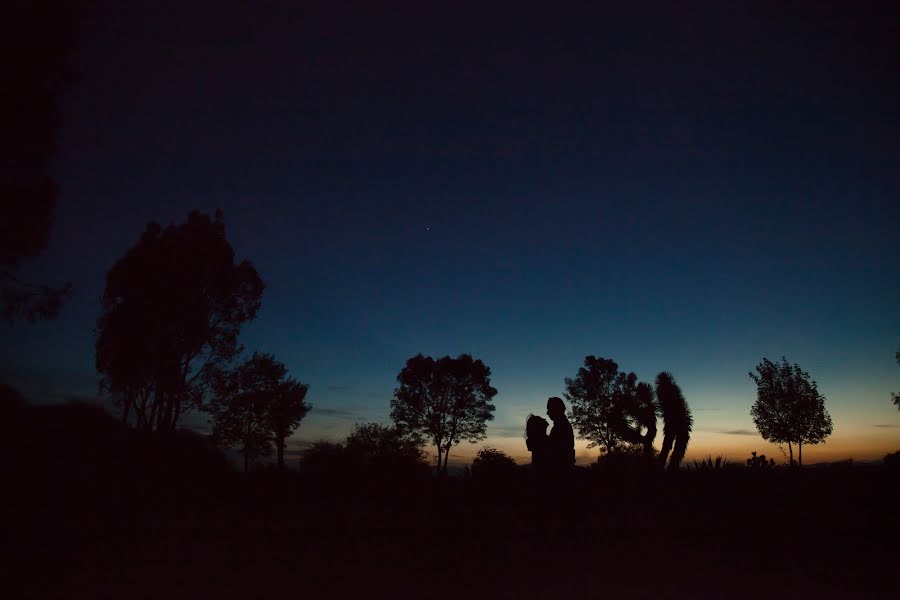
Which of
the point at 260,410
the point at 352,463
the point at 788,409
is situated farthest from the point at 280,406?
the point at 788,409

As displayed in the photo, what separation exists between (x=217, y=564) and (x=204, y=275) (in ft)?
79.5

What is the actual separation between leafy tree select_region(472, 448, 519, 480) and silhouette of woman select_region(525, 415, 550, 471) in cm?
194

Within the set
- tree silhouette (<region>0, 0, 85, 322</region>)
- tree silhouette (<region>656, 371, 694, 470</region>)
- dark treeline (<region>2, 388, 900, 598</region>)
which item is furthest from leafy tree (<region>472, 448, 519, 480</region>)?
tree silhouette (<region>0, 0, 85, 322</region>)

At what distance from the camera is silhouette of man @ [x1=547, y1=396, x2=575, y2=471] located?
43.8ft

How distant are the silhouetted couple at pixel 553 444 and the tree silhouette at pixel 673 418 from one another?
16.1 feet

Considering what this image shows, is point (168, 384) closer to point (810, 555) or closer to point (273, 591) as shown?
point (273, 591)

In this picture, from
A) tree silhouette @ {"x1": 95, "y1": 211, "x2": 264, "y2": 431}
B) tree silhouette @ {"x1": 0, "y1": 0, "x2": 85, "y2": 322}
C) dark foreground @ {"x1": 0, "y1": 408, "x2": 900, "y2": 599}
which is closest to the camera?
dark foreground @ {"x1": 0, "y1": 408, "x2": 900, "y2": 599}

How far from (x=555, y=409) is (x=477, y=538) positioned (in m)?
6.40

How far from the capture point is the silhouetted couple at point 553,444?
526 inches

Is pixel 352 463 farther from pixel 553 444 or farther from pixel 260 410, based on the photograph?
pixel 260 410

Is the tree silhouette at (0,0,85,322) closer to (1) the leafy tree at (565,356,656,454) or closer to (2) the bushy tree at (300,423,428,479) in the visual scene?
(2) the bushy tree at (300,423,428,479)

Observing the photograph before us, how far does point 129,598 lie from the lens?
5.11 m

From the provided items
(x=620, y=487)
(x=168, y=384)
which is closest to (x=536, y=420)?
(x=620, y=487)

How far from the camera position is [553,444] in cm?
1349
